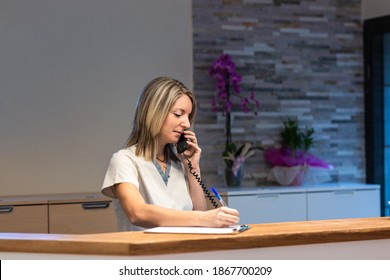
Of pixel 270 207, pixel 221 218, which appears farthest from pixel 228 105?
pixel 221 218

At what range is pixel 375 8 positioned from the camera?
6523 millimetres

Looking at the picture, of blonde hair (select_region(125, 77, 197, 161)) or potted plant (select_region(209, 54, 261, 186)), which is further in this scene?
potted plant (select_region(209, 54, 261, 186))

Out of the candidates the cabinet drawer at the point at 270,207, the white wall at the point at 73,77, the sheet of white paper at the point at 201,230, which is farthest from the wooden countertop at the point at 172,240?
the white wall at the point at 73,77

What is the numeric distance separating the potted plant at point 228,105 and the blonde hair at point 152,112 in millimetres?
2618

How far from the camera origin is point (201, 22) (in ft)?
19.8

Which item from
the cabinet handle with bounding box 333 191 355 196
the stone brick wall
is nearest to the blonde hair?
the stone brick wall

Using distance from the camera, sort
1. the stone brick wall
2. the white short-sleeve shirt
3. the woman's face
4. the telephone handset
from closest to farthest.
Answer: the white short-sleeve shirt
the woman's face
the telephone handset
the stone brick wall

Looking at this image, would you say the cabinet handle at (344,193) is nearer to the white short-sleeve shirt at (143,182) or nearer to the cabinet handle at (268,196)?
the cabinet handle at (268,196)

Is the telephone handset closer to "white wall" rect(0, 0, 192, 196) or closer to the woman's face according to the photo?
the woman's face

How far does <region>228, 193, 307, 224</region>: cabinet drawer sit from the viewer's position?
558 cm

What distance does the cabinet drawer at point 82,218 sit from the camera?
515 centimetres

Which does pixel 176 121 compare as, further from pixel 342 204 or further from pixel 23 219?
pixel 342 204
